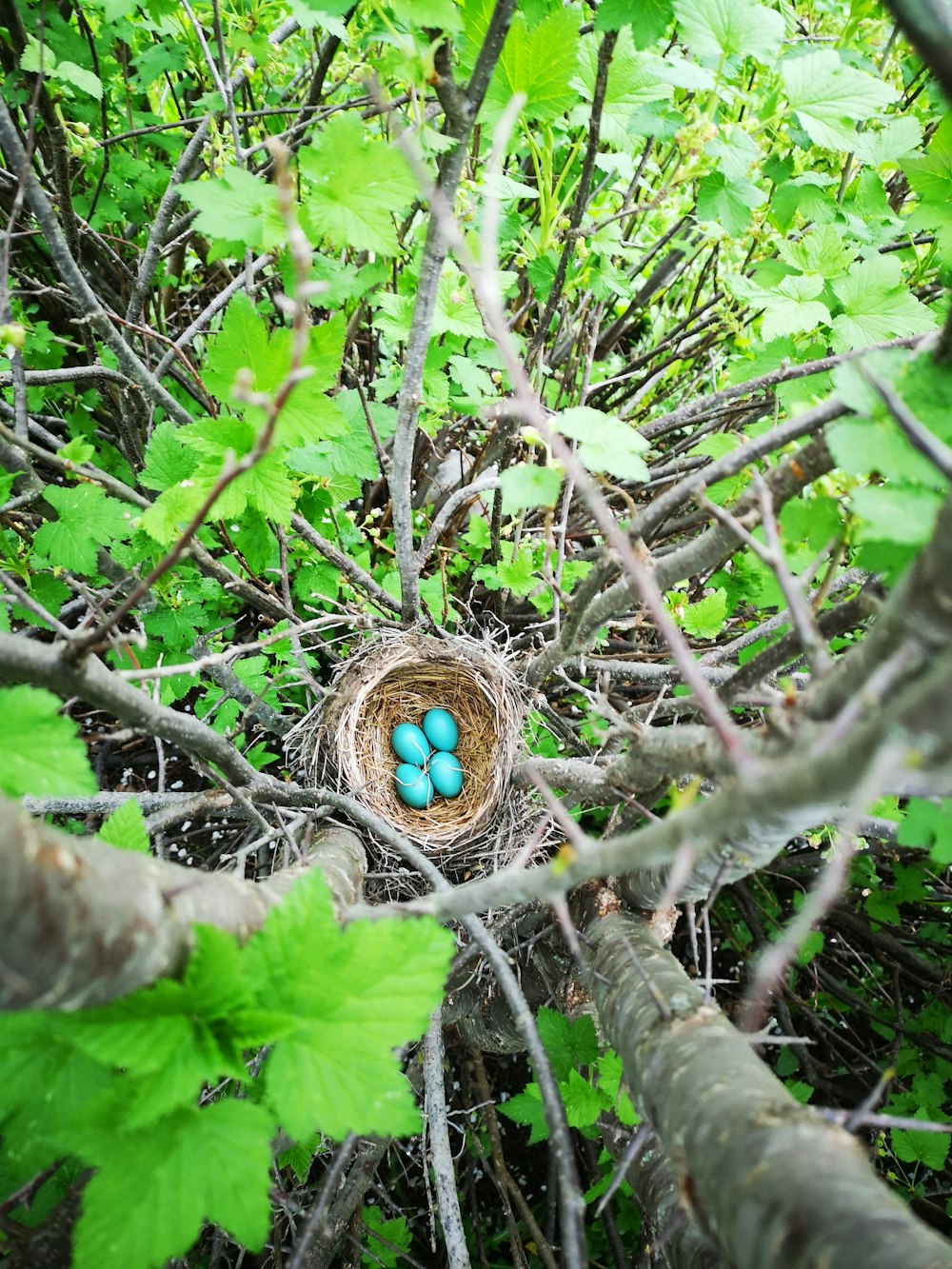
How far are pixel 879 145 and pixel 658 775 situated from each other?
5.68ft

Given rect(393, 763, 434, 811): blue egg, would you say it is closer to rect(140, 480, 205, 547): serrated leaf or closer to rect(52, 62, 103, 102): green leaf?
rect(140, 480, 205, 547): serrated leaf

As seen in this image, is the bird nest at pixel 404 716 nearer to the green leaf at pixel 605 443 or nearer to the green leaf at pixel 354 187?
the green leaf at pixel 605 443

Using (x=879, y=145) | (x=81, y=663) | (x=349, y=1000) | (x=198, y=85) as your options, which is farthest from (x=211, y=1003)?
(x=198, y=85)

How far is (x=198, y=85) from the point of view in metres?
2.88

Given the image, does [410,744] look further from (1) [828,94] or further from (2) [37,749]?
(1) [828,94]

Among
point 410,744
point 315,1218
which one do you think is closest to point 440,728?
point 410,744

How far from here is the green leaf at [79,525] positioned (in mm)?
1705

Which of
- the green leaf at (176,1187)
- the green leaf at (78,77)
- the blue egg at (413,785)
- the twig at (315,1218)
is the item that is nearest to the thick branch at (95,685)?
the green leaf at (176,1187)

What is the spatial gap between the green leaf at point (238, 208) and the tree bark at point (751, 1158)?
144cm

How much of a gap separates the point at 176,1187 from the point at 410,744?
2.03 m

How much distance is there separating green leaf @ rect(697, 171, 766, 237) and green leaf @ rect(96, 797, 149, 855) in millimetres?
1699

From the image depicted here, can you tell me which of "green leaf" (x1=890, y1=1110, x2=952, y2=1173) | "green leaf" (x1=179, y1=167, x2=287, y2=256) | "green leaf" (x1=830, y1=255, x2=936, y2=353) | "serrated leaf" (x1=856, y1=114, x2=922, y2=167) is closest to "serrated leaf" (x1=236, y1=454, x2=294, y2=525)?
"green leaf" (x1=179, y1=167, x2=287, y2=256)

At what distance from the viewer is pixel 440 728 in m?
2.93

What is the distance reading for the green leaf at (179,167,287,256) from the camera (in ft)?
4.34
